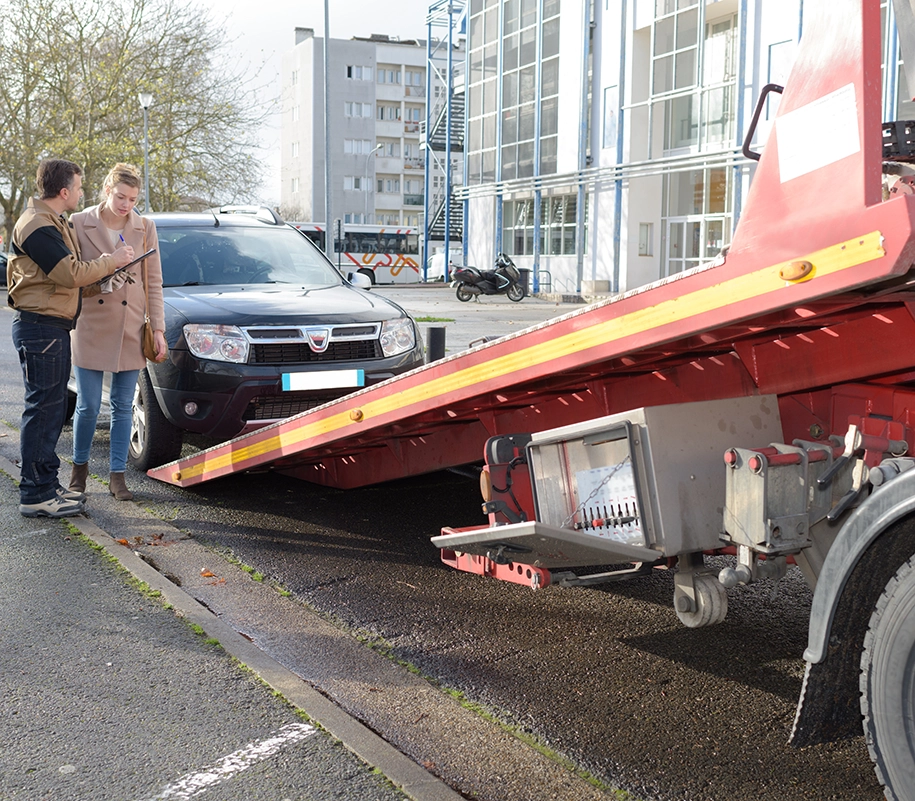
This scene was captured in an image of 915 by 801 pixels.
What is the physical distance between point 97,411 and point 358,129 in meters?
98.9

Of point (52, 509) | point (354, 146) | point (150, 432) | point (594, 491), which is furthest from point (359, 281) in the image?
point (354, 146)

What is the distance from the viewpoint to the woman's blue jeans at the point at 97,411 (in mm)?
6082

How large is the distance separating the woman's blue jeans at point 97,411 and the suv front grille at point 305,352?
0.76 metres

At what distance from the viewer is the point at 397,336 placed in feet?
23.0

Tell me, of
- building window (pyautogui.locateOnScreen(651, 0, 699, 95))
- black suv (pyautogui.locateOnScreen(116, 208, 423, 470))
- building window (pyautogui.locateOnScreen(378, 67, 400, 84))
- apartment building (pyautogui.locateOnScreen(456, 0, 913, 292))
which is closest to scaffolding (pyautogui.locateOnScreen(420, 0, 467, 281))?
apartment building (pyautogui.locateOnScreen(456, 0, 913, 292))

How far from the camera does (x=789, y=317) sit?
9.59ft

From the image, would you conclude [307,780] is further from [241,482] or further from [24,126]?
[24,126]

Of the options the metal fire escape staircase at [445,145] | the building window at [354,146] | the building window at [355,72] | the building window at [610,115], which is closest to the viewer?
the building window at [610,115]

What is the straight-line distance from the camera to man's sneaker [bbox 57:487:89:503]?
5.97 m

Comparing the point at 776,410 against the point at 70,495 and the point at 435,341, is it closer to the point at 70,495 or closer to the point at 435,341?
the point at 435,341

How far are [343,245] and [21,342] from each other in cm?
4401

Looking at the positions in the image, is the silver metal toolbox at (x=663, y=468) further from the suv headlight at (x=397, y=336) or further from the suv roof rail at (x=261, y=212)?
the suv roof rail at (x=261, y=212)

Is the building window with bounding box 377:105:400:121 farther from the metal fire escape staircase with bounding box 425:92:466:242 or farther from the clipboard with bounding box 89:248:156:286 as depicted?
the clipboard with bounding box 89:248:156:286

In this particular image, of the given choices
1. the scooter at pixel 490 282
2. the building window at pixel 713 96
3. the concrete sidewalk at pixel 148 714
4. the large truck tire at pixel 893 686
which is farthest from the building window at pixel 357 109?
the large truck tire at pixel 893 686
